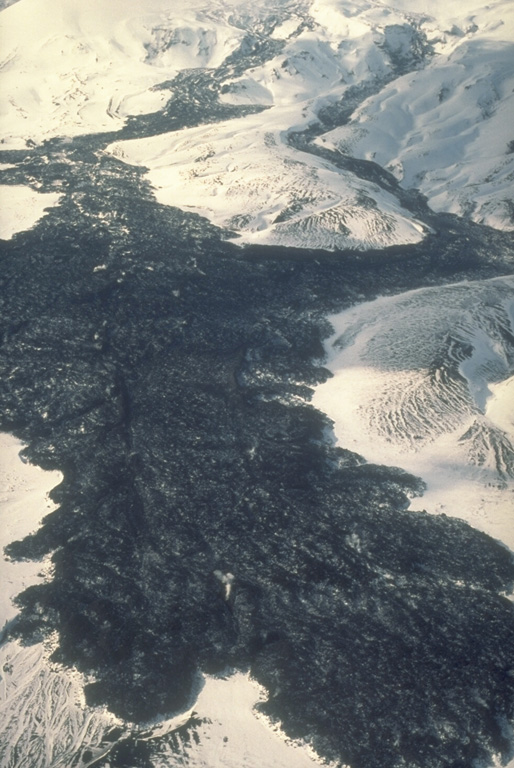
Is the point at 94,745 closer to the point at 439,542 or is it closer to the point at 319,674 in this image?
the point at 319,674

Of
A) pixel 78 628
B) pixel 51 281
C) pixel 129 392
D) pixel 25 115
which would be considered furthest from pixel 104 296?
pixel 25 115

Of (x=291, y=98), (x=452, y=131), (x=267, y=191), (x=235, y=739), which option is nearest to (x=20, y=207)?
(x=267, y=191)

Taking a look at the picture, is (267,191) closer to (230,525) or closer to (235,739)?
(230,525)

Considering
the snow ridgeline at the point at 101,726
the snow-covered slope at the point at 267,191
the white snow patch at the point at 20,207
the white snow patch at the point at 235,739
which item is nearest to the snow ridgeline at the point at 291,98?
the snow-covered slope at the point at 267,191

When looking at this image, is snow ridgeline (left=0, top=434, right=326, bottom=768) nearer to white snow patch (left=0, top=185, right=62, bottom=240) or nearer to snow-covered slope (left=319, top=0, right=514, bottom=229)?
white snow patch (left=0, top=185, right=62, bottom=240)

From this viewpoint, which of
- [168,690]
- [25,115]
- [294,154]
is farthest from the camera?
[25,115]
